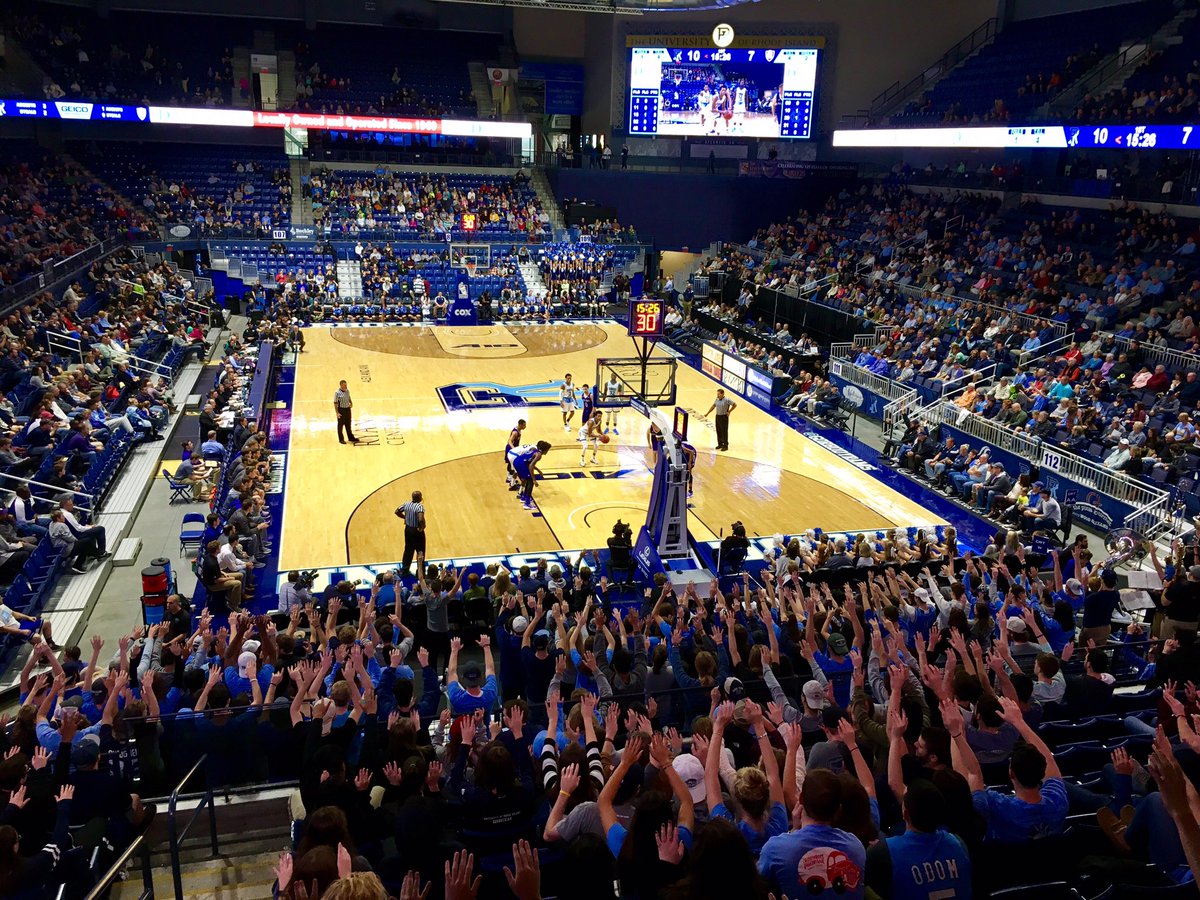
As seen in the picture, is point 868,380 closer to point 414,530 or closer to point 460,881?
point 414,530

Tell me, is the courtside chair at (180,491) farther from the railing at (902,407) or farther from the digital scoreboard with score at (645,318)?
the railing at (902,407)

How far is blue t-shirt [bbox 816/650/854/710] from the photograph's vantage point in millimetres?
8258

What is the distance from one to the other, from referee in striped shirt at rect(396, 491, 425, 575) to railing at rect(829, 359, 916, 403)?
14574 millimetres

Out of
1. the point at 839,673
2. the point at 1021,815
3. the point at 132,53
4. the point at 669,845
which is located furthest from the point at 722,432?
the point at 132,53

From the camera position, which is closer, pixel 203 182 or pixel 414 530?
pixel 414 530

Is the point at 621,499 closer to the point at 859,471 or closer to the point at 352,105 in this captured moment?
the point at 859,471

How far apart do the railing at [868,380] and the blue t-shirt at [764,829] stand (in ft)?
71.1

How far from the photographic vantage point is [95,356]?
2256cm

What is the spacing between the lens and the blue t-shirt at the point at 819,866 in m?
3.92

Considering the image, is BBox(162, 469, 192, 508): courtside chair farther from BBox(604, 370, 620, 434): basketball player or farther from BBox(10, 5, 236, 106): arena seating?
BBox(10, 5, 236, 106): arena seating

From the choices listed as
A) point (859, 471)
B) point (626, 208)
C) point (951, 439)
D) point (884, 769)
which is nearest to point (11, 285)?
point (859, 471)

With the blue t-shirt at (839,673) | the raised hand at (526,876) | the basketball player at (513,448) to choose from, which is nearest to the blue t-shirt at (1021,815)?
the raised hand at (526,876)

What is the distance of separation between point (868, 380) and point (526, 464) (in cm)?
1184

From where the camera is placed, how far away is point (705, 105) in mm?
41750
